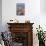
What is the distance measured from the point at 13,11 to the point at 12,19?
32 cm

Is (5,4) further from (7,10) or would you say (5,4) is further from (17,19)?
(17,19)

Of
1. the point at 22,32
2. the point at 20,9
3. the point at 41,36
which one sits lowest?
the point at 41,36

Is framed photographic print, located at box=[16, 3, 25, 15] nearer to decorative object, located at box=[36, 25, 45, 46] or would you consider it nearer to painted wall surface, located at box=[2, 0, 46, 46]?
painted wall surface, located at box=[2, 0, 46, 46]

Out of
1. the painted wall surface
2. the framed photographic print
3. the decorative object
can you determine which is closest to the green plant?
the decorative object

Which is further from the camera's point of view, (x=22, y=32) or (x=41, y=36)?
(x=22, y=32)

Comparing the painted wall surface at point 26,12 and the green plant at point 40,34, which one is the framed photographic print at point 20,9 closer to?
the painted wall surface at point 26,12

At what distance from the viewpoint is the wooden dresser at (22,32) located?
5.57 meters

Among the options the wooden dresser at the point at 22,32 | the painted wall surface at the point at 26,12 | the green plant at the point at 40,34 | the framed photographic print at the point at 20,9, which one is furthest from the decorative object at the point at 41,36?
the framed photographic print at the point at 20,9

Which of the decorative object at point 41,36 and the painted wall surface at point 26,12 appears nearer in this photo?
the decorative object at point 41,36

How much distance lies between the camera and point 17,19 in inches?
226

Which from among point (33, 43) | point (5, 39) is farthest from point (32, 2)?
point (5, 39)

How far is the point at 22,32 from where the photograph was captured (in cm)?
566

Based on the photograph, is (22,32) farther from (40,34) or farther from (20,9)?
(20,9)

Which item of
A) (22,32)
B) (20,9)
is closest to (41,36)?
(22,32)
